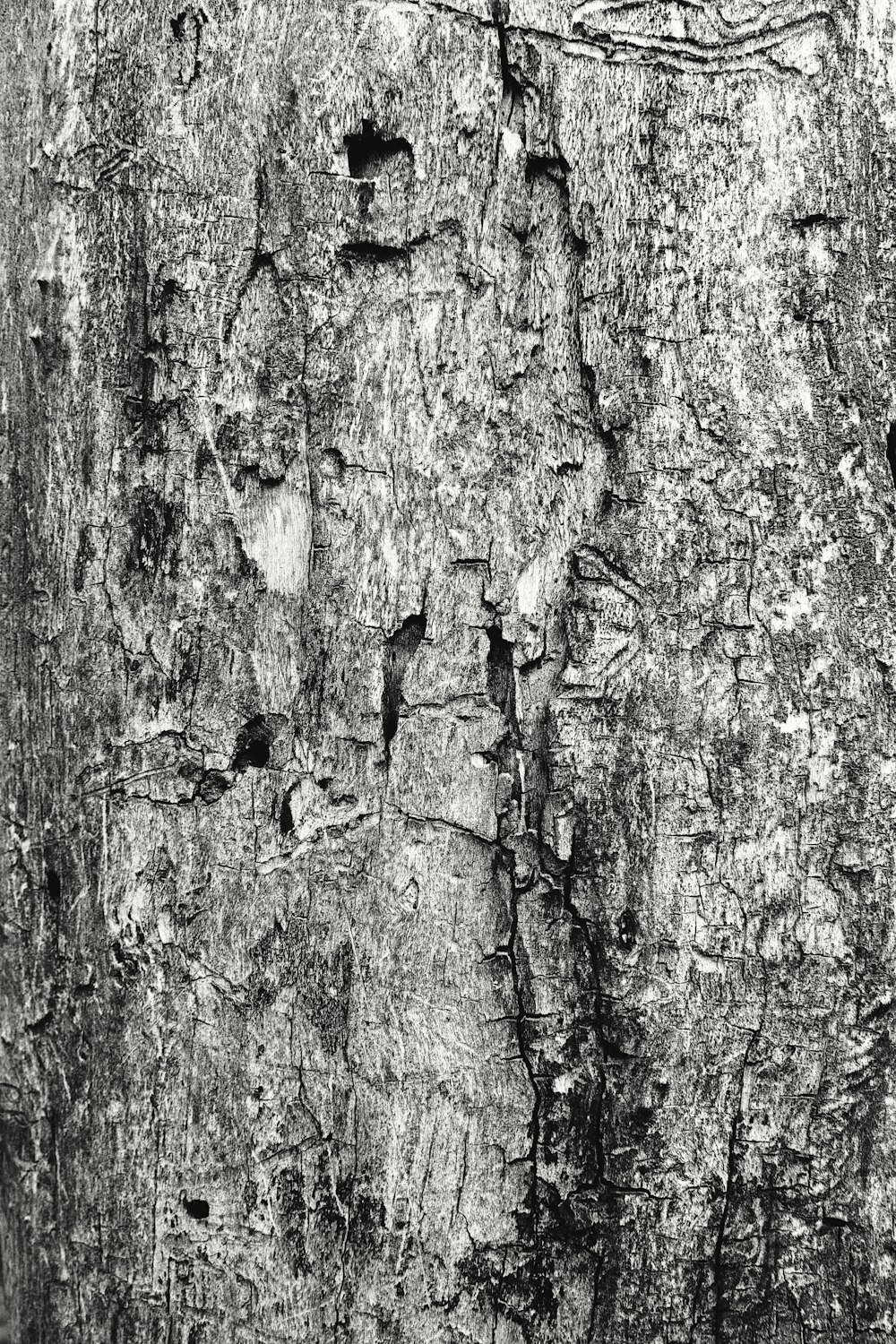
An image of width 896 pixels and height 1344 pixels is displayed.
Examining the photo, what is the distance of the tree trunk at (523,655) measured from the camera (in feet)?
4.06

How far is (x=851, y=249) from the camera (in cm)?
125

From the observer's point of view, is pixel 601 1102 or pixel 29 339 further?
pixel 29 339

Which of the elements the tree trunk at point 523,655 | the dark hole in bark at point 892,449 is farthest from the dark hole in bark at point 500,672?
the dark hole in bark at point 892,449

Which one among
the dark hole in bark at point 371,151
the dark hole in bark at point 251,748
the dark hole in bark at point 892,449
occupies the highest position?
the dark hole in bark at point 371,151

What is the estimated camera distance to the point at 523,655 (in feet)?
4.16

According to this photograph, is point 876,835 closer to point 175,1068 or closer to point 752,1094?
point 752,1094

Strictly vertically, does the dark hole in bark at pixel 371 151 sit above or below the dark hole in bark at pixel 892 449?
above

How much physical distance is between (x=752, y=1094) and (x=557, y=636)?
0.65 m

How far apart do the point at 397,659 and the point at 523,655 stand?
0.55ft

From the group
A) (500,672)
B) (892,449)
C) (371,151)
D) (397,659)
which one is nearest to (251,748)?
(397,659)

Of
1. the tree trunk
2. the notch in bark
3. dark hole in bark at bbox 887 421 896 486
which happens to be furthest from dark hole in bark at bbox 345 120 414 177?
dark hole in bark at bbox 887 421 896 486

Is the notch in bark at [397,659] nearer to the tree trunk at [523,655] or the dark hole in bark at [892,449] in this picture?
the tree trunk at [523,655]

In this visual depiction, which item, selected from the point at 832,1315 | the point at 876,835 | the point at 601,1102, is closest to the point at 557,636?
the point at 876,835

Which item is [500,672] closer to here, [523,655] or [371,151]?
[523,655]
